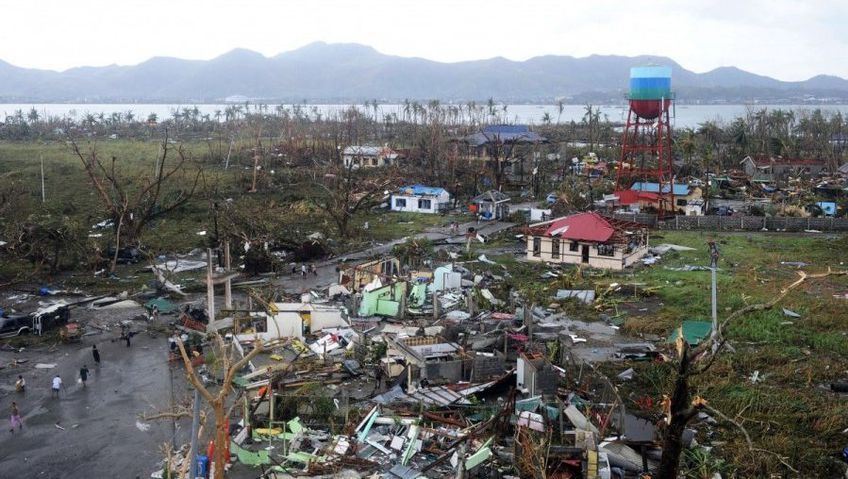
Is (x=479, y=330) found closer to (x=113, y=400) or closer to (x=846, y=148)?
(x=113, y=400)

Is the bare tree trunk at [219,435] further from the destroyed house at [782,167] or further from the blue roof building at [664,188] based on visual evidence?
the destroyed house at [782,167]

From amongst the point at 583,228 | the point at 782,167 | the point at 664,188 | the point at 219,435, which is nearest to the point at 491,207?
the point at 664,188

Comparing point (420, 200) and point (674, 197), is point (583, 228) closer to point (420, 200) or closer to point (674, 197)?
point (674, 197)

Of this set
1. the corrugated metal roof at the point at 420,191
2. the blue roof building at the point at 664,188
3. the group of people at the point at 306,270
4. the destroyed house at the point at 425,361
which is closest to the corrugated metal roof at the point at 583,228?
the group of people at the point at 306,270

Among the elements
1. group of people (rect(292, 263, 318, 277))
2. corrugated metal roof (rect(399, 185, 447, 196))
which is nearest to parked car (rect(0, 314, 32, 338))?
group of people (rect(292, 263, 318, 277))

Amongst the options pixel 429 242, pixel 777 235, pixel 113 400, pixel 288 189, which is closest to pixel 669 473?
pixel 113 400

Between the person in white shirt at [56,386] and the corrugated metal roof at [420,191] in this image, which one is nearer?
the person in white shirt at [56,386]
